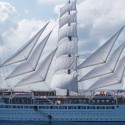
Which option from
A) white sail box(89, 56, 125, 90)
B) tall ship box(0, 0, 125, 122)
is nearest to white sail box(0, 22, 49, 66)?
tall ship box(0, 0, 125, 122)

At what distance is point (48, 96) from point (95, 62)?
7.96m

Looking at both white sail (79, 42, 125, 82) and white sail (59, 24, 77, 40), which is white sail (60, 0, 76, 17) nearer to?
white sail (59, 24, 77, 40)

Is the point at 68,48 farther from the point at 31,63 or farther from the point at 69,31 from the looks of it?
the point at 31,63

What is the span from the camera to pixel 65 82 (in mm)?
67312

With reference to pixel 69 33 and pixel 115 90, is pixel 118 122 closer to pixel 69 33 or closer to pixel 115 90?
pixel 115 90

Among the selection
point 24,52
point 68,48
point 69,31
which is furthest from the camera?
point 69,31

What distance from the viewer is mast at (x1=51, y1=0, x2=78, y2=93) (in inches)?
2653

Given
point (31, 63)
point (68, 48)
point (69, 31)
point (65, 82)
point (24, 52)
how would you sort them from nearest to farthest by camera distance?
point (24, 52) < point (31, 63) < point (65, 82) < point (68, 48) < point (69, 31)

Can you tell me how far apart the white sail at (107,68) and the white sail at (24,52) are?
8.04 metres

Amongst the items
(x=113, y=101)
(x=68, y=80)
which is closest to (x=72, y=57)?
(x=68, y=80)

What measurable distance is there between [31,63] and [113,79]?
36.1ft

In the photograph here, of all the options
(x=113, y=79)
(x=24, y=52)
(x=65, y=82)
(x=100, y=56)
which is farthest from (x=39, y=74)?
(x=113, y=79)

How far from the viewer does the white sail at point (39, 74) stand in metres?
64.4

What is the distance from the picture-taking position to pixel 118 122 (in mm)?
63250
